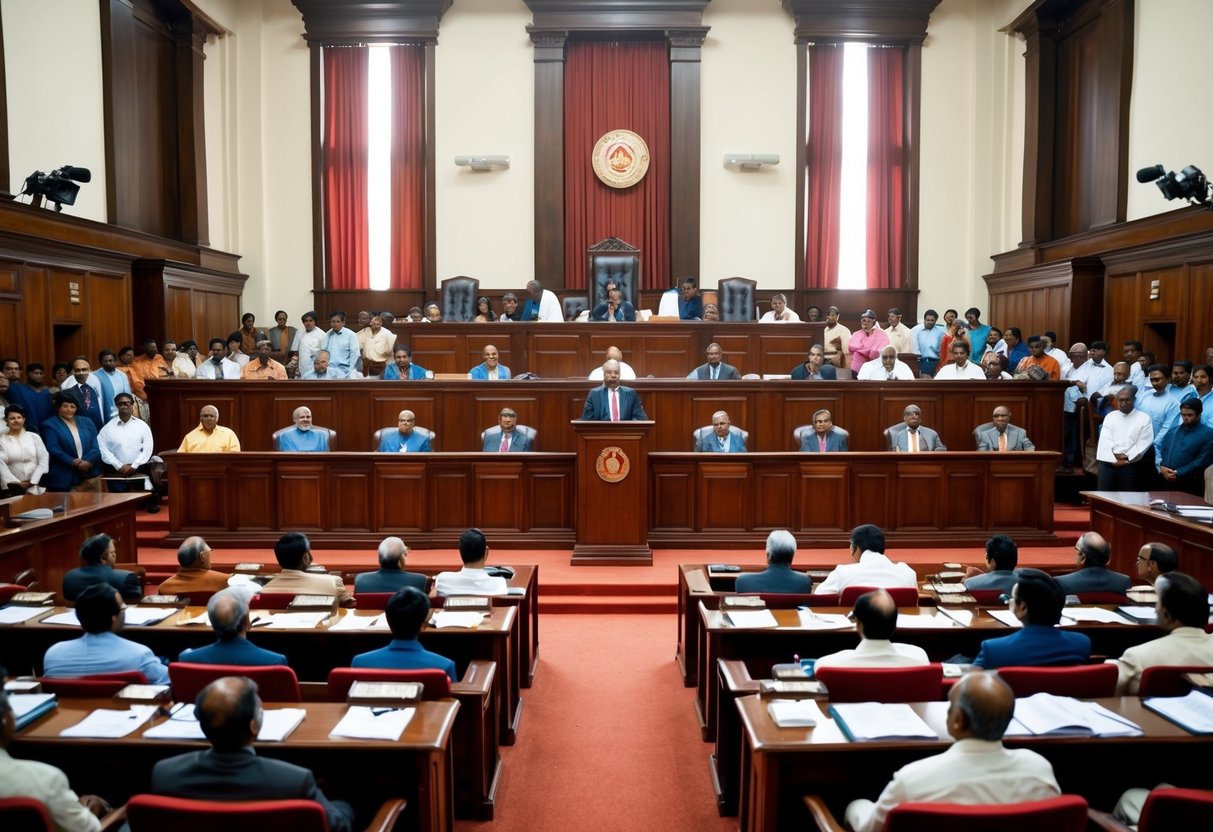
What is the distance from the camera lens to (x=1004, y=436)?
9195 mm

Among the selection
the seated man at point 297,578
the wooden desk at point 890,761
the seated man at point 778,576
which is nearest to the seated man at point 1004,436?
the seated man at point 778,576

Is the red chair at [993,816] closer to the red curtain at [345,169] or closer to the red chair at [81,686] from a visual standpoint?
the red chair at [81,686]

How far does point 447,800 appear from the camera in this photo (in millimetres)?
3482

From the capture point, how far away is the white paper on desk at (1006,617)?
14.4 feet

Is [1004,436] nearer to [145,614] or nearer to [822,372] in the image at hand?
[822,372]

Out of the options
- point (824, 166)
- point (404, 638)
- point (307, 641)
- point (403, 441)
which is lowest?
point (307, 641)

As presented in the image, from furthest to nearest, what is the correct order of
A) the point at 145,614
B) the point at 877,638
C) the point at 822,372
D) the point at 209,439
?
1. the point at 822,372
2. the point at 209,439
3. the point at 145,614
4. the point at 877,638

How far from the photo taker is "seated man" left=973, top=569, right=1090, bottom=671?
12.1 ft

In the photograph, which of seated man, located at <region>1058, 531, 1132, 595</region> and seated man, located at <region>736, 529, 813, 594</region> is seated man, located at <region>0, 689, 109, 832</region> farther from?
seated man, located at <region>1058, 531, 1132, 595</region>

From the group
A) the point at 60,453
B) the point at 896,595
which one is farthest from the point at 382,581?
the point at 60,453

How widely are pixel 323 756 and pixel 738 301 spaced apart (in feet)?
35.7

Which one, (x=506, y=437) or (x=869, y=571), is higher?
(x=506, y=437)

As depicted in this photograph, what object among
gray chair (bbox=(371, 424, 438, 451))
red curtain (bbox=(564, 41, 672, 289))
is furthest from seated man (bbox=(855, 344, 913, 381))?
red curtain (bbox=(564, 41, 672, 289))

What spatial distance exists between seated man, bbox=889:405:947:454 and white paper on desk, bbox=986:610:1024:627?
4381 millimetres
